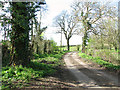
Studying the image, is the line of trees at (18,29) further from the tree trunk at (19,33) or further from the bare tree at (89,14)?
the bare tree at (89,14)

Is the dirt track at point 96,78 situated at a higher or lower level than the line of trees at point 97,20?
lower

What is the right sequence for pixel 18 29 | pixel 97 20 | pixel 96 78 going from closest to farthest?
1. pixel 96 78
2. pixel 18 29
3. pixel 97 20

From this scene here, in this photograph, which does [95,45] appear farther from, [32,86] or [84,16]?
[32,86]

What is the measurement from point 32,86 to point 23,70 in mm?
2231

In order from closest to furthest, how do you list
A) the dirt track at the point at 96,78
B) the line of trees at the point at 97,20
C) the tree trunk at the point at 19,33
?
1. the dirt track at the point at 96,78
2. the tree trunk at the point at 19,33
3. the line of trees at the point at 97,20

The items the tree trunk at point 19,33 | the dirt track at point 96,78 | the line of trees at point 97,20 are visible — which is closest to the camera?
the dirt track at point 96,78

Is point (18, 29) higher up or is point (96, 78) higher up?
point (18, 29)

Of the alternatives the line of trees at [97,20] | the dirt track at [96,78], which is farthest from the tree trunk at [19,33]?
the line of trees at [97,20]

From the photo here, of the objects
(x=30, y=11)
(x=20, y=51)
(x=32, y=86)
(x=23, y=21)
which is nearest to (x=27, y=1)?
(x=30, y=11)

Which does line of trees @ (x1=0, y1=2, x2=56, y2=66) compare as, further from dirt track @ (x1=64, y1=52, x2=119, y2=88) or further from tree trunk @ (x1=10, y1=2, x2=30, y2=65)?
dirt track @ (x1=64, y1=52, x2=119, y2=88)

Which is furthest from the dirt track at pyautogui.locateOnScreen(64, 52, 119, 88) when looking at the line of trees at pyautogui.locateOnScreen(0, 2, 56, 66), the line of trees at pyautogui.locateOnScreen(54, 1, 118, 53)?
the line of trees at pyautogui.locateOnScreen(54, 1, 118, 53)

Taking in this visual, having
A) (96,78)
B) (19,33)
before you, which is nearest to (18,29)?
(19,33)

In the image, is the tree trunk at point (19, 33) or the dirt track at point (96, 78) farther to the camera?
the tree trunk at point (19, 33)

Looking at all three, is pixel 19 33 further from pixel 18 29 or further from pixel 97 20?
pixel 97 20
